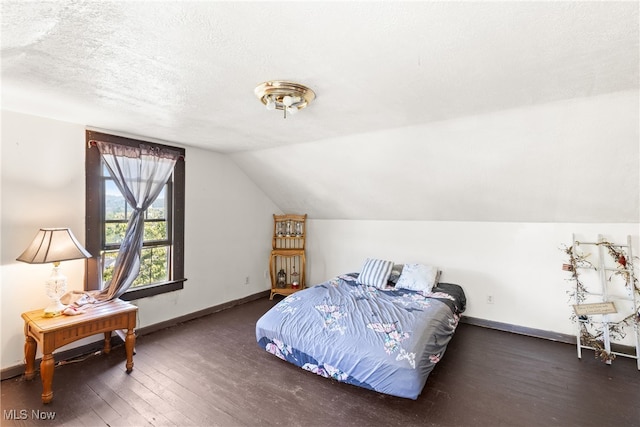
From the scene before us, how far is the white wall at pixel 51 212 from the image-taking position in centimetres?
257

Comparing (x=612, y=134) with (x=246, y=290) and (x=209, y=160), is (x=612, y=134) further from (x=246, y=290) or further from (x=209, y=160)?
(x=246, y=290)

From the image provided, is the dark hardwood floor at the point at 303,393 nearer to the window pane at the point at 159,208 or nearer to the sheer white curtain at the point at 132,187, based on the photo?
the sheer white curtain at the point at 132,187

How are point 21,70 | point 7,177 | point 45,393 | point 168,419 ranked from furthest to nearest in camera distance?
point 7,177, point 45,393, point 168,419, point 21,70

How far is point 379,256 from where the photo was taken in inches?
184

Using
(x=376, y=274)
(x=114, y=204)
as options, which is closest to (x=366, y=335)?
(x=376, y=274)

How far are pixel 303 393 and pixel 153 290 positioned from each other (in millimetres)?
2259

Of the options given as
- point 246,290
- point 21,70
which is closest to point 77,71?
point 21,70

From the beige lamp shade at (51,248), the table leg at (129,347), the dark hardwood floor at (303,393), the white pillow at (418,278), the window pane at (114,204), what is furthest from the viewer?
the white pillow at (418,278)

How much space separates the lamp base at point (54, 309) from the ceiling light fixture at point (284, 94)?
2.49 metres

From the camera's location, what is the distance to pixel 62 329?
2342 millimetres

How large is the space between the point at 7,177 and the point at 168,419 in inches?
96.7

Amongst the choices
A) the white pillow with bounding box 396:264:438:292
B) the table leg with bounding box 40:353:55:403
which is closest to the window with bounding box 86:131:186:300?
the table leg with bounding box 40:353:55:403

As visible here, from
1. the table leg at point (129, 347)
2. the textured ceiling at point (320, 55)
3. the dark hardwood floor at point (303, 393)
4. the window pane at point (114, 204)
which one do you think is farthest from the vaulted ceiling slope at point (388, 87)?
the table leg at point (129, 347)

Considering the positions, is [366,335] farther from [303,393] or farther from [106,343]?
[106,343]
